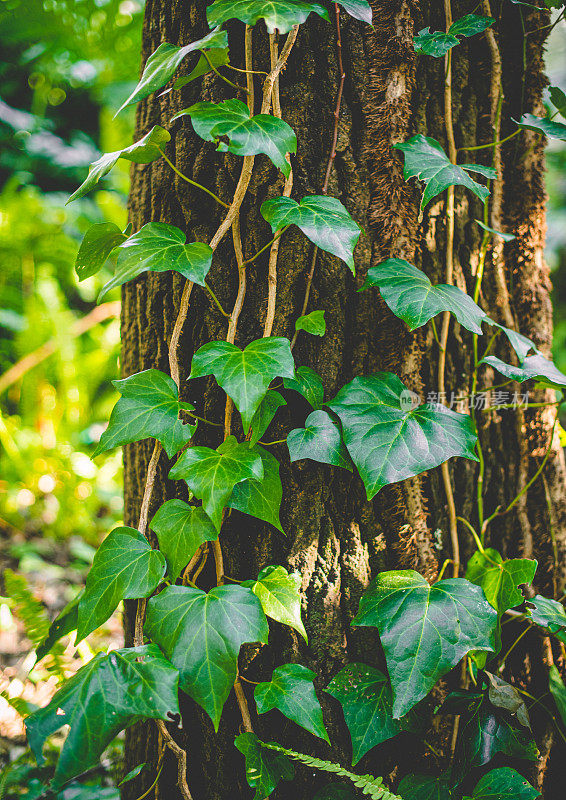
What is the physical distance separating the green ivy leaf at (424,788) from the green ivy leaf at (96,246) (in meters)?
1.01

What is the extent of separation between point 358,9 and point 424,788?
49.0 inches

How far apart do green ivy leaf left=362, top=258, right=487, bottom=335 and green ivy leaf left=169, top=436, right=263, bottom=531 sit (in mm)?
316

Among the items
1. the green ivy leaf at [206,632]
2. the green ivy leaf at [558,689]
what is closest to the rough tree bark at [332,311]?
the green ivy leaf at [558,689]

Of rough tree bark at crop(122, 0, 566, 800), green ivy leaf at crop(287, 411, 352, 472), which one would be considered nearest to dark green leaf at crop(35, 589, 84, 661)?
rough tree bark at crop(122, 0, 566, 800)

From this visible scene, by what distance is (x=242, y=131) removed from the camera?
67 cm

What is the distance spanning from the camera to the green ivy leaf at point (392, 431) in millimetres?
708

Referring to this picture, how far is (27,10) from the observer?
6.38 feet

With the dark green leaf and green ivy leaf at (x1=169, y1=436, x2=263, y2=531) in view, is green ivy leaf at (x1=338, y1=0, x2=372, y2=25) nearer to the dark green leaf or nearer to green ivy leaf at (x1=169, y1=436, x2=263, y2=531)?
green ivy leaf at (x1=169, y1=436, x2=263, y2=531)

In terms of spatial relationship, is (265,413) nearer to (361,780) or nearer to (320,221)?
(320,221)

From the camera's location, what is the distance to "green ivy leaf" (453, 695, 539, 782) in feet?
2.50

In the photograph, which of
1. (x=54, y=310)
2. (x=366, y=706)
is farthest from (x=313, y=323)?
(x=54, y=310)

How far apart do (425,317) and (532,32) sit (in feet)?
2.51

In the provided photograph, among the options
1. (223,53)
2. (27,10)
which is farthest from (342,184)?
(27,10)

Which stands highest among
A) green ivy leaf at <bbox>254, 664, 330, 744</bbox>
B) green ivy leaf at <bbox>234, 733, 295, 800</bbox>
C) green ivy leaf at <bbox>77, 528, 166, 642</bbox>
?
green ivy leaf at <bbox>77, 528, 166, 642</bbox>
